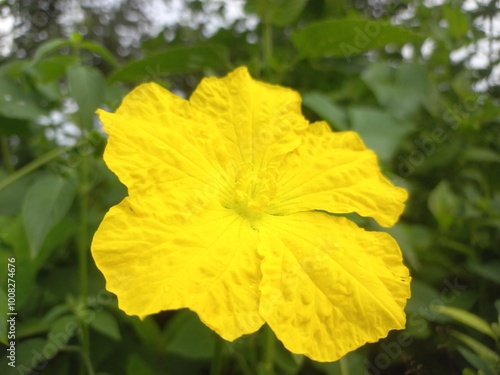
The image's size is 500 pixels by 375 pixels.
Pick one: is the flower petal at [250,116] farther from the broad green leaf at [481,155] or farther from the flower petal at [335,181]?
the broad green leaf at [481,155]

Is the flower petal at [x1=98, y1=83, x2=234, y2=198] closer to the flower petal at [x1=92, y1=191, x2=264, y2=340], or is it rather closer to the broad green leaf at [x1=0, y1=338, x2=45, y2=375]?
the flower petal at [x1=92, y1=191, x2=264, y2=340]

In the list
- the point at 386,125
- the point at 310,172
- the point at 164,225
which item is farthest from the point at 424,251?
the point at 164,225

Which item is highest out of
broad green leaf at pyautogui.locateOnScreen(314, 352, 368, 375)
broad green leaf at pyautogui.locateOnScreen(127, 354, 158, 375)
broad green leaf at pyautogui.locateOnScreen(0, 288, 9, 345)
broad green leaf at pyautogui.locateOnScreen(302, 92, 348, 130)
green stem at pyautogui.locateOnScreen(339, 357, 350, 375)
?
broad green leaf at pyautogui.locateOnScreen(302, 92, 348, 130)

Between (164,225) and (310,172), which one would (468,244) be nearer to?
(310,172)

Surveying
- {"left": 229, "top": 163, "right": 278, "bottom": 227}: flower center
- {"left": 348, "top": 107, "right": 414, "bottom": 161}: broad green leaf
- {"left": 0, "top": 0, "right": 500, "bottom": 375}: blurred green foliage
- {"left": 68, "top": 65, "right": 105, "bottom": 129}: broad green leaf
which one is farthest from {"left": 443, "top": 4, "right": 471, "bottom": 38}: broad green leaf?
{"left": 68, "top": 65, "right": 105, "bottom": 129}: broad green leaf

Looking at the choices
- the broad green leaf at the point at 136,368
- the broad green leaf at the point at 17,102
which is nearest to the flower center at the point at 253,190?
the broad green leaf at the point at 136,368

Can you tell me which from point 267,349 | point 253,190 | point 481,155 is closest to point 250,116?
point 253,190
